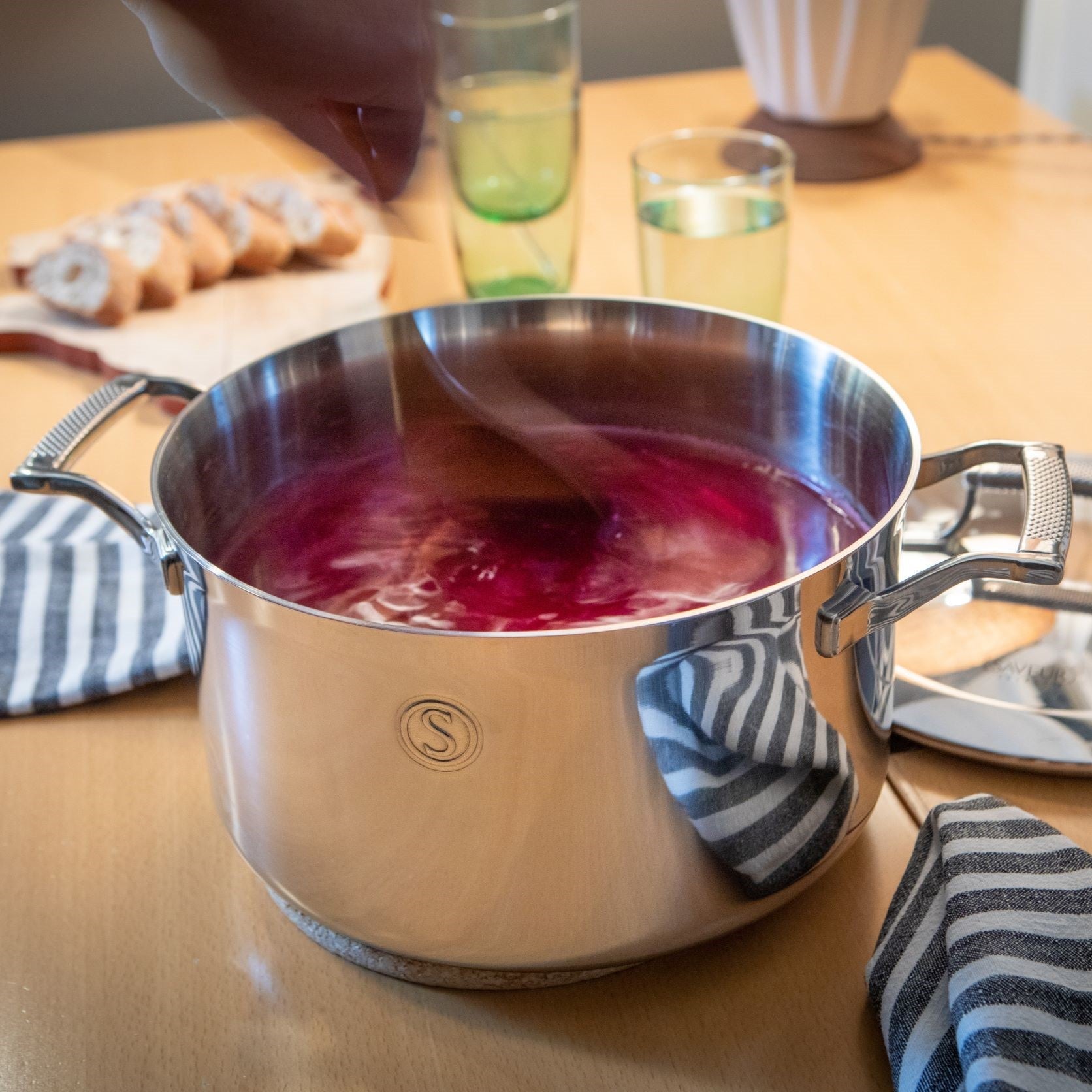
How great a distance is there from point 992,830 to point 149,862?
364mm

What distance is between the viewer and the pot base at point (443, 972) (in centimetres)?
50

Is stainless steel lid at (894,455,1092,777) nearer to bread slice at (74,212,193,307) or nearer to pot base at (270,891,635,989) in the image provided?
pot base at (270,891,635,989)

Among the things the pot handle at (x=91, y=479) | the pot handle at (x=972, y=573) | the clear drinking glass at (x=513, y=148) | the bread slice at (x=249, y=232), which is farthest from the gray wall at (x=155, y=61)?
the pot handle at (x=972, y=573)

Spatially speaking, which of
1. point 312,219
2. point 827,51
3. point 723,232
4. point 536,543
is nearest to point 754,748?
point 536,543

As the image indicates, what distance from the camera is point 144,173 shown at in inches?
57.9

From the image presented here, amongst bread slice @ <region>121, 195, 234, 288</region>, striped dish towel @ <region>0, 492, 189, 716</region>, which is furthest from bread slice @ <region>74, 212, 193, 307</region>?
striped dish towel @ <region>0, 492, 189, 716</region>

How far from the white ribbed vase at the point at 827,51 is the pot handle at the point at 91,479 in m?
0.87

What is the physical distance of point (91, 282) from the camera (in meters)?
1.08

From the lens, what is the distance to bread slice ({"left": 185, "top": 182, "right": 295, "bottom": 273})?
3.77ft

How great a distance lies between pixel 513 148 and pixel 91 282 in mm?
368

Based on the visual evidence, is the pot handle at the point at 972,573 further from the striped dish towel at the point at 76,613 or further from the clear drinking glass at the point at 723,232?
the clear drinking glass at the point at 723,232

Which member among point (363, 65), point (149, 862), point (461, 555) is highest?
point (363, 65)

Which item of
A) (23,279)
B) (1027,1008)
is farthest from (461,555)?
(23,279)

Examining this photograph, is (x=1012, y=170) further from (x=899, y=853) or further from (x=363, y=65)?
(x=363, y=65)
